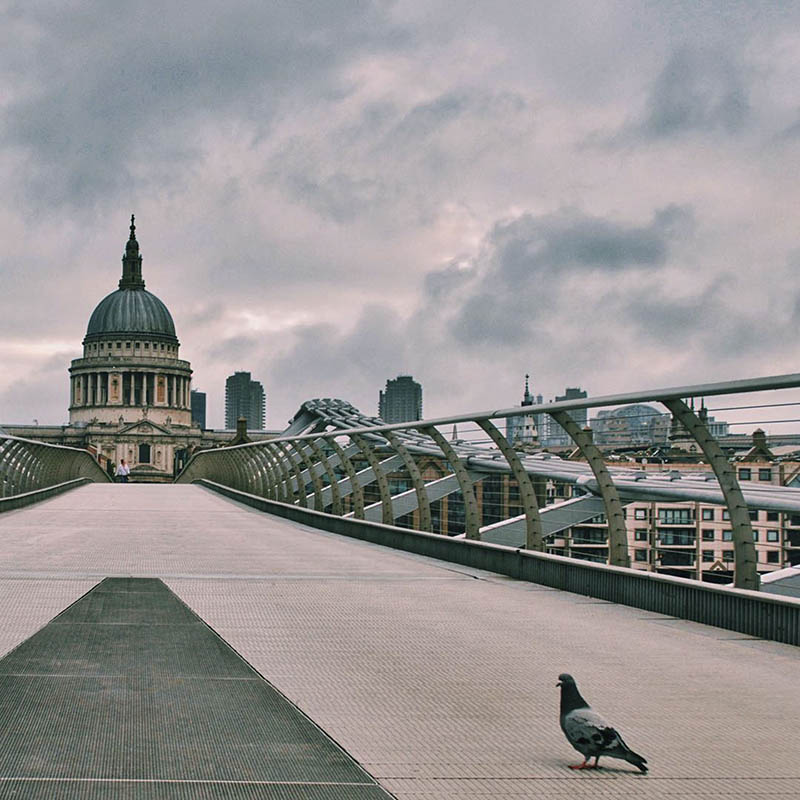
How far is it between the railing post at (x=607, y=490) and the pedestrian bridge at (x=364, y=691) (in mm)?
171

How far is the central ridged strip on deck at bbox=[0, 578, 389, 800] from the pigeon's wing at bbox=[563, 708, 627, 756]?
0.58 m

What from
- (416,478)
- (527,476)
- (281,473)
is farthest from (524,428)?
(281,473)

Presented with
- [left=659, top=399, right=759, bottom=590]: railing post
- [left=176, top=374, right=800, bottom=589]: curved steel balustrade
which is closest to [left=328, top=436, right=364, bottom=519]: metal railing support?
[left=176, top=374, right=800, bottom=589]: curved steel balustrade

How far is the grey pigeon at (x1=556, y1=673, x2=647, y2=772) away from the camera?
3533 millimetres

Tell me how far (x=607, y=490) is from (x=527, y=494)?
1.48m

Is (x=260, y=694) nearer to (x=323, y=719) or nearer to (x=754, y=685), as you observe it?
(x=323, y=719)

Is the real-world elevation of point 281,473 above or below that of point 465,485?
above

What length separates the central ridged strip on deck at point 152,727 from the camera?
3504 mm

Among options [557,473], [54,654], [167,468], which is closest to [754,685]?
[54,654]

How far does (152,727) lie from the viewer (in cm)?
416

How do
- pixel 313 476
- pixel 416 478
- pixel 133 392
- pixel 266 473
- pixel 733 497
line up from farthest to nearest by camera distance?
1. pixel 133 392
2. pixel 266 473
3. pixel 313 476
4. pixel 416 478
5. pixel 733 497

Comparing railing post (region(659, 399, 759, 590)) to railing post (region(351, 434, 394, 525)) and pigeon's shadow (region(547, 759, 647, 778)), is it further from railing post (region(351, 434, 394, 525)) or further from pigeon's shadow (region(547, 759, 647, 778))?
railing post (region(351, 434, 394, 525))

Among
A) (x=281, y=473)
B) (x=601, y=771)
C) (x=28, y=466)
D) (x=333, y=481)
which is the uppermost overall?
(x=28, y=466)

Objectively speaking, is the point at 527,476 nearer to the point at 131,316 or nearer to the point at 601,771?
the point at 601,771
